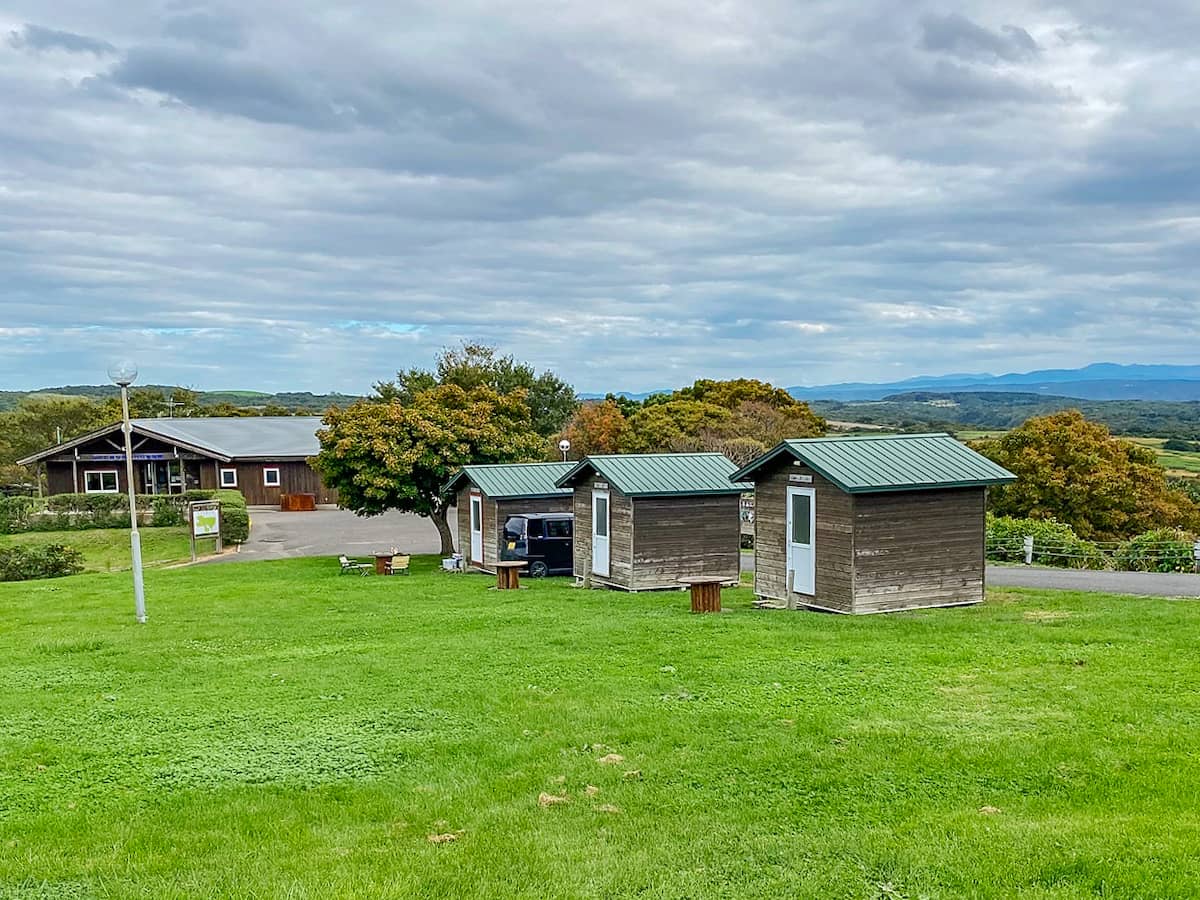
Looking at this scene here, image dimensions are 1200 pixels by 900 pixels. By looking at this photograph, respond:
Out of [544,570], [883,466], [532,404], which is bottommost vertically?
[544,570]

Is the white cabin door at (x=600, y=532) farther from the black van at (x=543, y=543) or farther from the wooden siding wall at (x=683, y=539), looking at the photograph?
the black van at (x=543, y=543)

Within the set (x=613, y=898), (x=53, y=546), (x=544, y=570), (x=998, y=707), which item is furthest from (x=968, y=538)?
(x=53, y=546)

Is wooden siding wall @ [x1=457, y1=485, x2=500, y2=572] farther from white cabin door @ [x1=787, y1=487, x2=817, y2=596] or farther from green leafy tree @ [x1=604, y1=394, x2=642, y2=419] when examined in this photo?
green leafy tree @ [x1=604, y1=394, x2=642, y2=419]

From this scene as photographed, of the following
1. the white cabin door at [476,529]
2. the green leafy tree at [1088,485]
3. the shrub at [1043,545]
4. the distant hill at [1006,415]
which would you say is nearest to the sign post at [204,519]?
the white cabin door at [476,529]

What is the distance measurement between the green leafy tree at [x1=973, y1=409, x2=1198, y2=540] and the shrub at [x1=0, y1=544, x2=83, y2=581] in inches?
1328

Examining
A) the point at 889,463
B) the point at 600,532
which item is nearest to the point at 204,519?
the point at 600,532

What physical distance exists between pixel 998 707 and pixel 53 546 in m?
29.1

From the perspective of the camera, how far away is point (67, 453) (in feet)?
164

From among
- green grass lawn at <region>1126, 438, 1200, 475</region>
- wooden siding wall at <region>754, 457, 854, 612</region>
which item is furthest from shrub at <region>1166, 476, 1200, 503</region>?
wooden siding wall at <region>754, 457, 854, 612</region>

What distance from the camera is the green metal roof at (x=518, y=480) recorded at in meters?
26.5

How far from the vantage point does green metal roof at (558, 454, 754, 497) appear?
71.2 ft

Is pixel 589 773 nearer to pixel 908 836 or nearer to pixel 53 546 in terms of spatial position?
pixel 908 836

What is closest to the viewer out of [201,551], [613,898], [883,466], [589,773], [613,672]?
[613,898]

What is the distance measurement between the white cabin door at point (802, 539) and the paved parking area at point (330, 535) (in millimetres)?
18774
